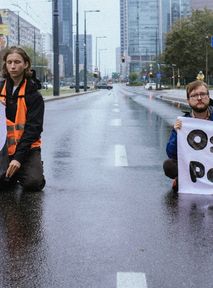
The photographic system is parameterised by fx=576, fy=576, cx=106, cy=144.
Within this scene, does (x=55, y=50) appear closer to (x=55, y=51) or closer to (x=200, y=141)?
(x=55, y=51)

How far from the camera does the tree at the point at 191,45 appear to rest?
285 ft

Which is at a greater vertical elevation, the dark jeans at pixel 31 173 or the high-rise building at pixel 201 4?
the high-rise building at pixel 201 4

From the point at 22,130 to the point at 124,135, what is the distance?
7.61m

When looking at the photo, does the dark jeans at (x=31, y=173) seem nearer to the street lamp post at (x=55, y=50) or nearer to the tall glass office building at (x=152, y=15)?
the street lamp post at (x=55, y=50)

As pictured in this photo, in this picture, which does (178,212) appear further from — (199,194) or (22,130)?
(22,130)

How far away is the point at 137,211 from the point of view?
228 inches

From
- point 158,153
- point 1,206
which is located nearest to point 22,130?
point 1,206

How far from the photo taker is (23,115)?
668 cm

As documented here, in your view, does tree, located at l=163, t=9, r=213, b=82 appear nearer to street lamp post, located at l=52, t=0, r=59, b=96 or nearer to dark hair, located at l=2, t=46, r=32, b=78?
street lamp post, located at l=52, t=0, r=59, b=96

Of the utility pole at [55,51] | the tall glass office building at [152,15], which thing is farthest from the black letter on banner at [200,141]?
the tall glass office building at [152,15]

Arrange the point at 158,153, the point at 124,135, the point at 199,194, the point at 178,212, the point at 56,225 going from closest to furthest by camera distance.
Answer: the point at 56,225 → the point at 178,212 → the point at 199,194 → the point at 158,153 → the point at 124,135

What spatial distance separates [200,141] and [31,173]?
198cm

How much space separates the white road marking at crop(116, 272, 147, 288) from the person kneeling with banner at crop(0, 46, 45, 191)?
286 cm

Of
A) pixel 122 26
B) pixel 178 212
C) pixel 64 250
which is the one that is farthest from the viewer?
pixel 122 26
